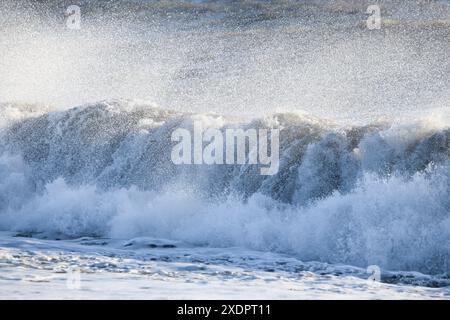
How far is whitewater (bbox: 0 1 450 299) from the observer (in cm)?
938

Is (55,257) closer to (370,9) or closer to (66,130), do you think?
(66,130)

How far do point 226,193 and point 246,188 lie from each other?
440mm

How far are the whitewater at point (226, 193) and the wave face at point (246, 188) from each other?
27mm

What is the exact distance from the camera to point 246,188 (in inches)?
541

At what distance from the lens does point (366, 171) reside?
12438mm

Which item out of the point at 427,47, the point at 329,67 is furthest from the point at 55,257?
the point at 427,47

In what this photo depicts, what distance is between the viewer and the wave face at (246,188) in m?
11.0

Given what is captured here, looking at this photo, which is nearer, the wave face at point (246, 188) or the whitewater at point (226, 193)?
the whitewater at point (226, 193)

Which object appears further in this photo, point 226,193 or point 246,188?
point 226,193

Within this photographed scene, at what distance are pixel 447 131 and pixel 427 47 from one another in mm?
22203

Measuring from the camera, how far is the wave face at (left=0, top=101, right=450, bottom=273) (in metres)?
11.0

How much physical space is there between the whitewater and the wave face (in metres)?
0.03

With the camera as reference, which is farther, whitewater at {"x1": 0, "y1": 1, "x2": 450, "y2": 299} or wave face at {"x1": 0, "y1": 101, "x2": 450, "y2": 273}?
wave face at {"x1": 0, "y1": 101, "x2": 450, "y2": 273}

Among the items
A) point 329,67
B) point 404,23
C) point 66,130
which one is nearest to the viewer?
point 66,130
